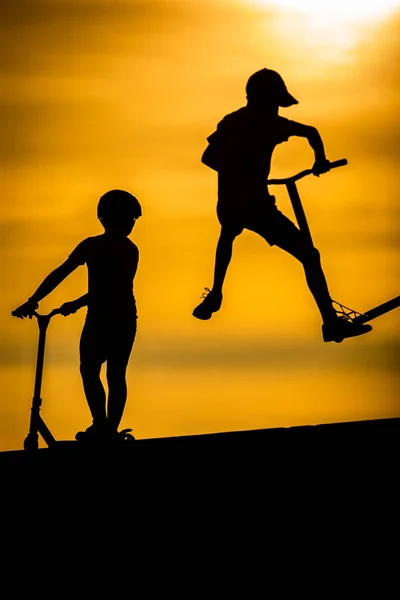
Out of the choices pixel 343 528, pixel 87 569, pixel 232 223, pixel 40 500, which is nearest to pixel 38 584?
pixel 87 569

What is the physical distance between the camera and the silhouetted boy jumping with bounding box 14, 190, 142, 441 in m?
14.8

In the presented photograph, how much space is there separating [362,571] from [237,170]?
494cm

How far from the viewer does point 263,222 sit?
15.1m

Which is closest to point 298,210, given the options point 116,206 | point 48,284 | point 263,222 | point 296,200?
point 296,200

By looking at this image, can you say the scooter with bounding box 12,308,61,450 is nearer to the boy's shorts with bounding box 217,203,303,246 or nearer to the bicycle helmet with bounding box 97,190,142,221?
the bicycle helmet with bounding box 97,190,142,221

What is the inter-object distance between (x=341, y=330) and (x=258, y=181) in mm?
1617

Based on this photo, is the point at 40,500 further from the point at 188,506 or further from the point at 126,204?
the point at 126,204

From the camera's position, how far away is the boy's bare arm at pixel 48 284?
14945mm

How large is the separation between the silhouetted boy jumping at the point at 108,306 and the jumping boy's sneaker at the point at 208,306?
63cm

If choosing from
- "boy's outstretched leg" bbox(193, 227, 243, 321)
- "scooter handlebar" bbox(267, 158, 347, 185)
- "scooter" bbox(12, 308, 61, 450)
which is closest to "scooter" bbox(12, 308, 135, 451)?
"scooter" bbox(12, 308, 61, 450)

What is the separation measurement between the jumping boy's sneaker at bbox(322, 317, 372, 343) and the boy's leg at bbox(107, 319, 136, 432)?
1861 millimetres

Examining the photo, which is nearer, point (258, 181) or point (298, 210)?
point (258, 181)

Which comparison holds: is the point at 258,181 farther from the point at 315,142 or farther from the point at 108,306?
the point at 108,306

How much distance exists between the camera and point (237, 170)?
1495 cm
